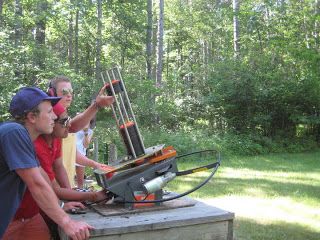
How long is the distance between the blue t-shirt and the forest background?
29.3 feet

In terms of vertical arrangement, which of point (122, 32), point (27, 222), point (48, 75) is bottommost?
point (27, 222)

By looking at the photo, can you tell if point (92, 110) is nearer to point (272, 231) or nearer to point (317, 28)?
point (272, 231)

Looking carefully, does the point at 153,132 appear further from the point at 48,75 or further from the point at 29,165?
the point at 29,165

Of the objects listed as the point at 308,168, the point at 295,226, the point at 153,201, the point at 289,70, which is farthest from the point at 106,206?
the point at 289,70

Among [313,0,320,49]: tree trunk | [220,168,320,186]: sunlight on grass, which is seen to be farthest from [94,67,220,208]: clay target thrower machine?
[313,0,320,49]: tree trunk

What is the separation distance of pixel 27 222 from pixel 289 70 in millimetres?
16426

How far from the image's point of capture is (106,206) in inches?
104

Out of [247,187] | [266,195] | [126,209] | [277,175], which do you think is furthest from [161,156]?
[277,175]

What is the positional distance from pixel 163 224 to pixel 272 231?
3.67m

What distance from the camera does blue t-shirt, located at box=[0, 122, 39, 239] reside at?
6.92 ft

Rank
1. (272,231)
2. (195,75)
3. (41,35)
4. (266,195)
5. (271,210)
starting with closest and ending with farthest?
1. (272,231)
2. (271,210)
3. (266,195)
4. (41,35)
5. (195,75)

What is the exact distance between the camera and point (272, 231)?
558 centimetres

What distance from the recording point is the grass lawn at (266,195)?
5.68m

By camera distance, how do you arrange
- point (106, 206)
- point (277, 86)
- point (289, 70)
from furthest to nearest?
point (289, 70)
point (277, 86)
point (106, 206)
